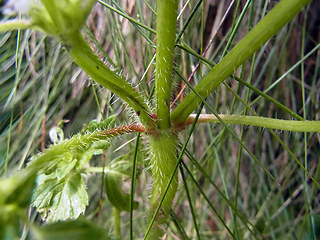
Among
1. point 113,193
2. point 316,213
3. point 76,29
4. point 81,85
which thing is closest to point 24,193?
point 76,29

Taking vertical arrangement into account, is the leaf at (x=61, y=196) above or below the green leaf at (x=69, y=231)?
above

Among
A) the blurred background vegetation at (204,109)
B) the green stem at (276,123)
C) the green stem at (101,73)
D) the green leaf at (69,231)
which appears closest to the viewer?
the green leaf at (69,231)

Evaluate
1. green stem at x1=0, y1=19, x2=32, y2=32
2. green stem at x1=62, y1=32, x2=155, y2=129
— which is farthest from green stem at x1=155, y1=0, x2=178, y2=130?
green stem at x1=0, y1=19, x2=32, y2=32

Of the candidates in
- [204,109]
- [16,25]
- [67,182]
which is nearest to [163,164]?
[67,182]

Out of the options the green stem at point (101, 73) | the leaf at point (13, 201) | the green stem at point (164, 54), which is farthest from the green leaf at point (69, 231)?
the green stem at point (164, 54)

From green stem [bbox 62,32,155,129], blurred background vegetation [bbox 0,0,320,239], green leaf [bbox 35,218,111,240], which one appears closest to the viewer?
green leaf [bbox 35,218,111,240]

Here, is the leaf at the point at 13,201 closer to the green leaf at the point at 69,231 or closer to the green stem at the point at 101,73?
the green leaf at the point at 69,231

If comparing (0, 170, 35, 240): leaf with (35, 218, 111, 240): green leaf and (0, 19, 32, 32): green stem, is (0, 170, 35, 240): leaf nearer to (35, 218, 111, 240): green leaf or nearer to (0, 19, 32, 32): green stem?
(35, 218, 111, 240): green leaf
